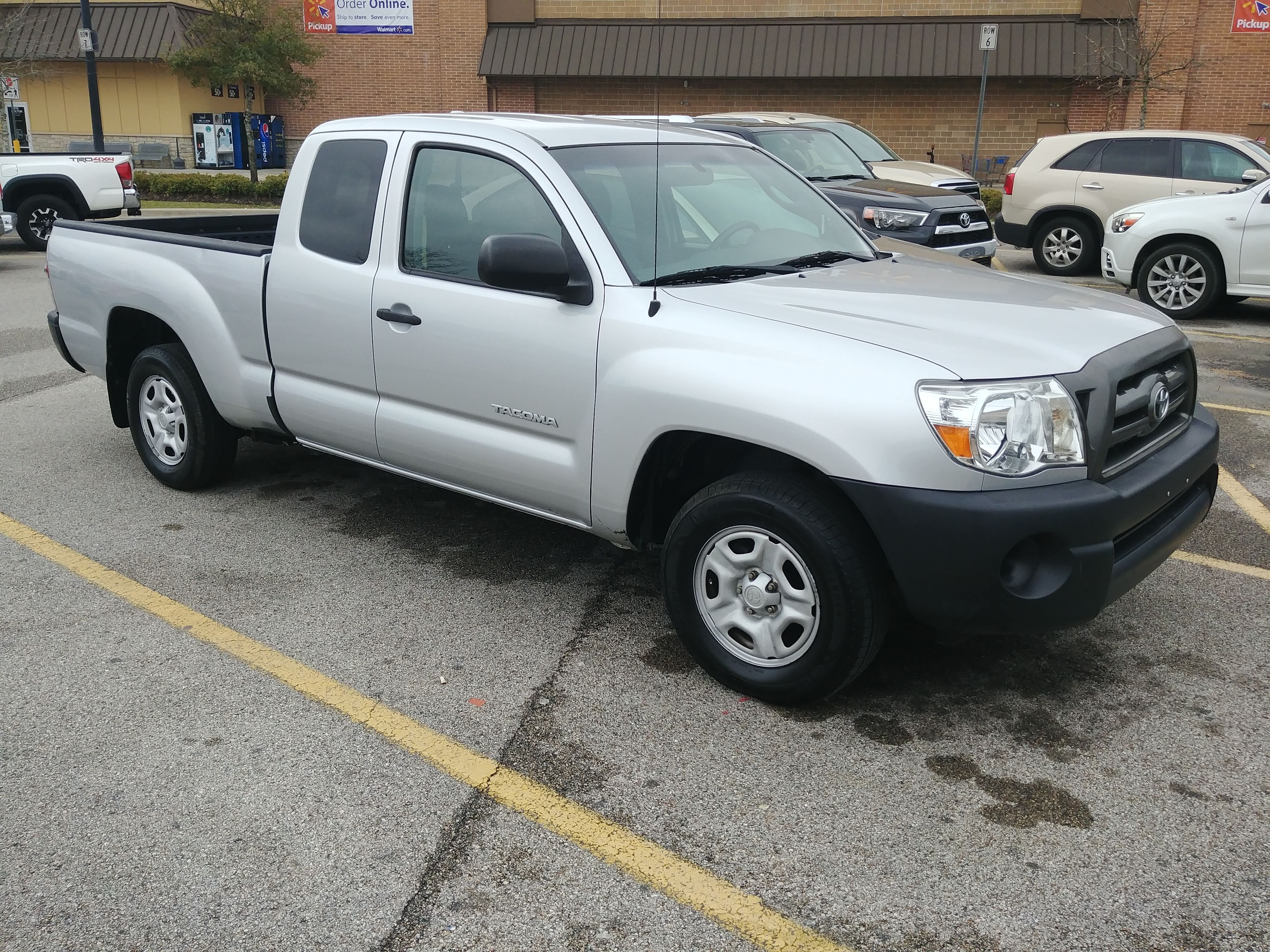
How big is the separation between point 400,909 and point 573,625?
1.72 m

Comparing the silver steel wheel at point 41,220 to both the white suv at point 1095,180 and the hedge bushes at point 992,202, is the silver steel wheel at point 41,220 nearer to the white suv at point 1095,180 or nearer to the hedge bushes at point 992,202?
the white suv at point 1095,180

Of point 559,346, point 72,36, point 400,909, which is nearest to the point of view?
point 400,909

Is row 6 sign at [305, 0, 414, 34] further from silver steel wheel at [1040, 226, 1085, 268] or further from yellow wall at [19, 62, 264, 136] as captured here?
silver steel wheel at [1040, 226, 1085, 268]

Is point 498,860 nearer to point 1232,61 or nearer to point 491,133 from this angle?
point 491,133

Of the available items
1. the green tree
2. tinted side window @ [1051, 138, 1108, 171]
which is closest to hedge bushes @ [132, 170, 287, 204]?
the green tree

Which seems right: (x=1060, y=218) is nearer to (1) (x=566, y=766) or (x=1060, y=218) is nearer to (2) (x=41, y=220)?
(1) (x=566, y=766)

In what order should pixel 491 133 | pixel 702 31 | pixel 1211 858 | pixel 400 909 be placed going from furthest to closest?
1. pixel 702 31
2. pixel 491 133
3. pixel 1211 858
4. pixel 400 909

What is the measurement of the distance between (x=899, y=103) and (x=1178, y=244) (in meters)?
21.4

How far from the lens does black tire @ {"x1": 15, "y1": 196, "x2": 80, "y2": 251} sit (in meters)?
15.9

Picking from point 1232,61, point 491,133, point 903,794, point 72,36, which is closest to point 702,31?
point 1232,61

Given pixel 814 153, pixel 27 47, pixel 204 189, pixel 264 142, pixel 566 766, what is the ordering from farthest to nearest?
1. pixel 264 142
2. pixel 27 47
3. pixel 204 189
4. pixel 814 153
5. pixel 566 766

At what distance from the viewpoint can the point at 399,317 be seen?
4.39 m

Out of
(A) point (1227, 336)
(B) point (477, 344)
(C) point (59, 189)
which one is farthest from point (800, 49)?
(B) point (477, 344)

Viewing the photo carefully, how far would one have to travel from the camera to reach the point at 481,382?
4195 millimetres
